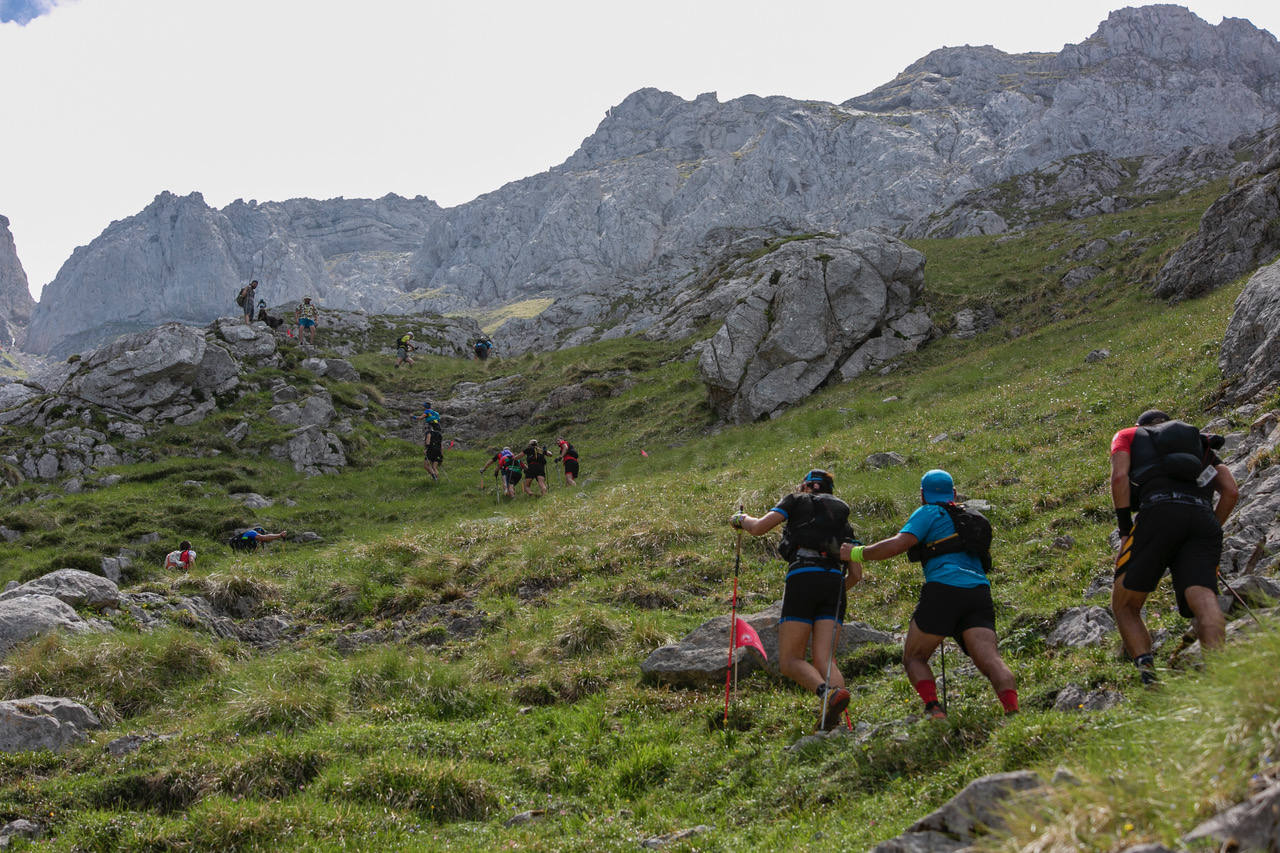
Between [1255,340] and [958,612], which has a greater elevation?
[1255,340]

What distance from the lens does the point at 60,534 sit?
22.3 m

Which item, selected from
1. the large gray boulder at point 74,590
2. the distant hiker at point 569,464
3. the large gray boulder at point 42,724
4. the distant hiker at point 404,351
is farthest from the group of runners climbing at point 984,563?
the distant hiker at point 404,351

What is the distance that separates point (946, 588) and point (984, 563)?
562mm

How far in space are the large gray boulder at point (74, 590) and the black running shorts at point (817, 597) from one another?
13.9 m

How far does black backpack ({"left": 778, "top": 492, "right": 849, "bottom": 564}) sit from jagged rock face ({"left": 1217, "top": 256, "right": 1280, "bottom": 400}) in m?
11.7

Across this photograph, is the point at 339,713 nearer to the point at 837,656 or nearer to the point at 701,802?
the point at 701,802

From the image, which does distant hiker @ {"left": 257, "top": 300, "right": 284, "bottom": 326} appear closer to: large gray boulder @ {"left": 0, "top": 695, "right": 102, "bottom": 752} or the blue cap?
large gray boulder @ {"left": 0, "top": 695, "right": 102, "bottom": 752}

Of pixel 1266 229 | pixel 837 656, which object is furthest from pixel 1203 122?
pixel 837 656

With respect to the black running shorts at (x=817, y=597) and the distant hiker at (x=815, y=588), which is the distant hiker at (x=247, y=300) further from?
the black running shorts at (x=817, y=597)

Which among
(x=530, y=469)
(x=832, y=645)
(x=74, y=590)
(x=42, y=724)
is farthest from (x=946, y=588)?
(x=530, y=469)

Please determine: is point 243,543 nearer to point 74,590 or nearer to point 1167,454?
point 74,590

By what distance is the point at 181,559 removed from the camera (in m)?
20.5

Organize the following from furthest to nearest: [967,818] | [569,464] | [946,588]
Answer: [569,464]
[946,588]
[967,818]

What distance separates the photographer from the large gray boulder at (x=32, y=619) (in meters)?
12.4
